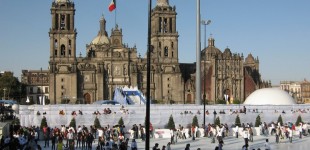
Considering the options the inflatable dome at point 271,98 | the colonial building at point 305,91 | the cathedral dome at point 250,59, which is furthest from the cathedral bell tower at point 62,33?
the colonial building at point 305,91

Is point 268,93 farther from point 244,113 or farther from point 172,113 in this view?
point 172,113

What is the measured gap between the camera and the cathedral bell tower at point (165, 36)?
307 feet

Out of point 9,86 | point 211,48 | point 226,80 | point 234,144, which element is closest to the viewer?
point 234,144

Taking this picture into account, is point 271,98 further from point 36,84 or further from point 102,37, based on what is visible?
point 36,84

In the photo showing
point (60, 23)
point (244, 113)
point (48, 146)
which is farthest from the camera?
point (60, 23)

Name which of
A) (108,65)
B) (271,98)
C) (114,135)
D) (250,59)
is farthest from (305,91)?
(114,135)

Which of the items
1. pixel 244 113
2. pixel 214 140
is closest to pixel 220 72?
pixel 244 113

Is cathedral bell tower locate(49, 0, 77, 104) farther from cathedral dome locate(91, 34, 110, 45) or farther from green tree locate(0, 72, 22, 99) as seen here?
cathedral dome locate(91, 34, 110, 45)

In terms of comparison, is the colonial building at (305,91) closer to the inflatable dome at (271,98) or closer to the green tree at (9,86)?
the green tree at (9,86)

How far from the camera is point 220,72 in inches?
3760

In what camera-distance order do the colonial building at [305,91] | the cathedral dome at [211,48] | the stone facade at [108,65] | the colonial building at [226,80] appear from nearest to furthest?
the stone facade at [108,65] < the colonial building at [226,80] < the cathedral dome at [211,48] < the colonial building at [305,91]

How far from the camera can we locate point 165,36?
93562 millimetres

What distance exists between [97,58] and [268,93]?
111 feet

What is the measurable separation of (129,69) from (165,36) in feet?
A: 28.6
